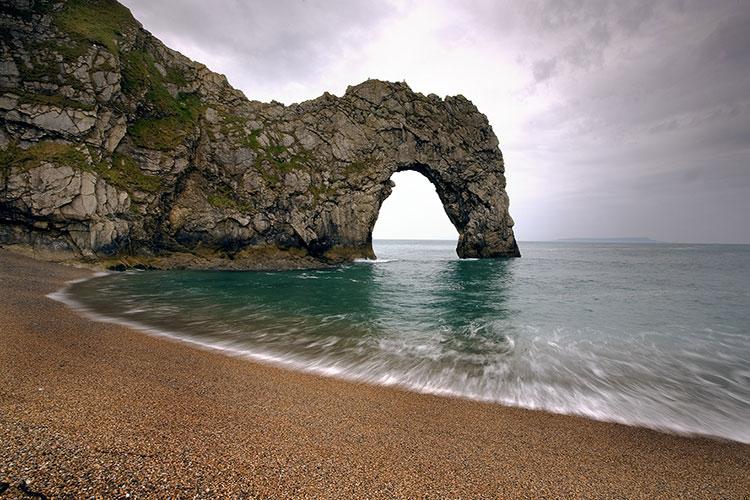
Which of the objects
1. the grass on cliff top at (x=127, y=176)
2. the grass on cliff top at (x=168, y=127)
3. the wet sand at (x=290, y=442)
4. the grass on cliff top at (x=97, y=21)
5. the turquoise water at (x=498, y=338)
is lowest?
the turquoise water at (x=498, y=338)

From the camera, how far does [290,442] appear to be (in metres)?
4.80

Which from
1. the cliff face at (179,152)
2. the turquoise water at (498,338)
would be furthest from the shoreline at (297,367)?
the cliff face at (179,152)

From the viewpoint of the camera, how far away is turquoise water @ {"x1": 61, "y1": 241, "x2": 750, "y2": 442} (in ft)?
26.8

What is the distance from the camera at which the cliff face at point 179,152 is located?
29.2 meters

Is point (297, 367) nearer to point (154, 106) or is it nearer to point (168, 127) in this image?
point (168, 127)

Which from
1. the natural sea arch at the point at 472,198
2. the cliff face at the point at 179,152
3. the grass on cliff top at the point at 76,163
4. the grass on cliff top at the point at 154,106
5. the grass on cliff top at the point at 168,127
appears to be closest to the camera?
the grass on cliff top at the point at 76,163

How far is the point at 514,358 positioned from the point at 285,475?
9460mm

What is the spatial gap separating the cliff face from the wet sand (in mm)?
30596

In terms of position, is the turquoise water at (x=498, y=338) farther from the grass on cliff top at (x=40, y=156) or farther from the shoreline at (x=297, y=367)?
the grass on cliff top at (x=40, y=156)

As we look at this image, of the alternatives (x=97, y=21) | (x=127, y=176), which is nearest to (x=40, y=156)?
(x=127, y=176)

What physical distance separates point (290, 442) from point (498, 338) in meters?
11.2

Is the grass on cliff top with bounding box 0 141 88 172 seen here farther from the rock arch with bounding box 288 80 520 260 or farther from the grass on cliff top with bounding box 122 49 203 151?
the rock arch with bounding box 288 80 520 260

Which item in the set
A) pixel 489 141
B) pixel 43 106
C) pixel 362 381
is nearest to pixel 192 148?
pixel 43 106

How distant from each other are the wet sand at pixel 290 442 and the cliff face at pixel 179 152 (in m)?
30.6
